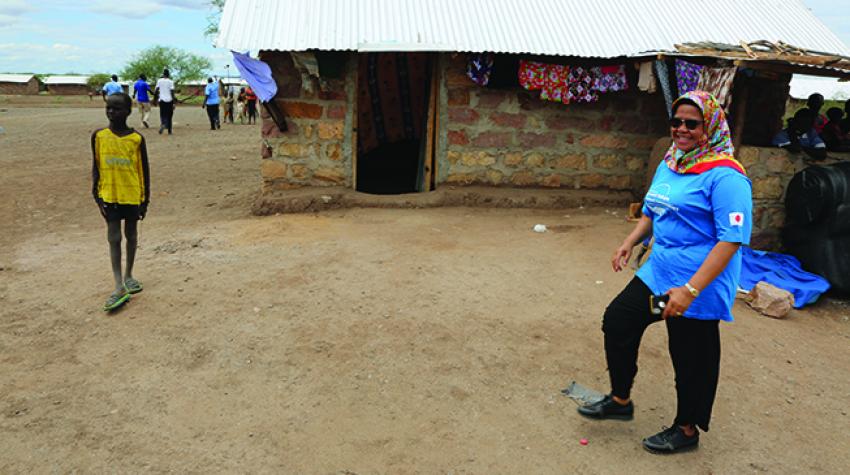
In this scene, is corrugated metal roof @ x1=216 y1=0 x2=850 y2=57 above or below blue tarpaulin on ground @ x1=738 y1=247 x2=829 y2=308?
above

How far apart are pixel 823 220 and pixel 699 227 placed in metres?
3.78

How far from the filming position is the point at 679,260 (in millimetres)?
2537

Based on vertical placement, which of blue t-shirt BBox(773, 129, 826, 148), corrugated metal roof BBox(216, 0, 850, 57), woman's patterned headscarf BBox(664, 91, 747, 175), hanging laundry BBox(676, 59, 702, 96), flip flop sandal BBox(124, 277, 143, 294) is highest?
corrugated metal roof BBox(216, 0, 850, 57)

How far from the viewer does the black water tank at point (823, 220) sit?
16.9 feet

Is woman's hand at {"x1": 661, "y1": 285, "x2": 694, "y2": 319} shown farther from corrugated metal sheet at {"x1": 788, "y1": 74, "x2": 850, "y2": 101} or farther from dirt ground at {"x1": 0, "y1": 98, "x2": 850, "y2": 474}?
corrugated metal sheet at {"x1": 788, "y1": 74, "x2": 850, "y2": 101}

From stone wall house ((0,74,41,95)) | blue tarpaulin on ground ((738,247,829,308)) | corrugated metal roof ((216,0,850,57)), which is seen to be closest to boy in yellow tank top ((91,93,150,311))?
corrugated metal roof ((216,0,850,57))

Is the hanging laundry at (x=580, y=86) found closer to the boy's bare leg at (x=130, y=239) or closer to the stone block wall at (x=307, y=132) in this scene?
the stone block wall at (x=307, y=132)

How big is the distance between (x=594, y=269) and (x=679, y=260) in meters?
3.07

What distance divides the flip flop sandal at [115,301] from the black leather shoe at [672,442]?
150 inches

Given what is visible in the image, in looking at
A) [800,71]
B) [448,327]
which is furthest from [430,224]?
[800,71]

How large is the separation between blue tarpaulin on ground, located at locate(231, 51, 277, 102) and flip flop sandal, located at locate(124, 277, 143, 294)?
9.64ft

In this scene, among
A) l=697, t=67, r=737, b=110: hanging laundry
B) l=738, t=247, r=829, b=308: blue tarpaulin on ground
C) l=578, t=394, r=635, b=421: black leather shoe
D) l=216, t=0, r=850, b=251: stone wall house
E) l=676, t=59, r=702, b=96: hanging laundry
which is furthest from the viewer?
l=216, t=0, r=850, b=251: stone wall house

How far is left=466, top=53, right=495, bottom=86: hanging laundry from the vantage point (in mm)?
7346

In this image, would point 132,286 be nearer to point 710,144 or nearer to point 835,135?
point 710,144
